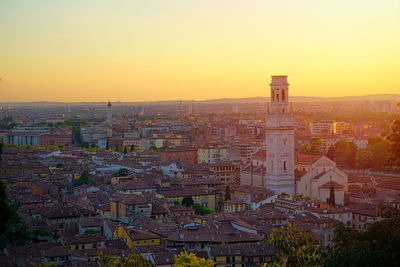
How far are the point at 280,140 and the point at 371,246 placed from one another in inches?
913

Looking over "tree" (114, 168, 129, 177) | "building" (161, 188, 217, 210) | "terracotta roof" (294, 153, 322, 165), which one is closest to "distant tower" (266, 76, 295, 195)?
"terracotta roof" (294, 153, 322, 165)

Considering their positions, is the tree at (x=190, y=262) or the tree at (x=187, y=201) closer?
the tree at (x=190, y=262)

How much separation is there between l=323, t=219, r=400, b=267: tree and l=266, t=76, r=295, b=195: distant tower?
21133mm

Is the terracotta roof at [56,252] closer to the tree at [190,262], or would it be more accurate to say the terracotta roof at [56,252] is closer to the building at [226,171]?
the tree at [190,262]

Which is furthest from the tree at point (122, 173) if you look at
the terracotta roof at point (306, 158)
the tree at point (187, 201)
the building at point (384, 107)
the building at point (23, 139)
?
the building at point (384, 107)

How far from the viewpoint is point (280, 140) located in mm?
38031

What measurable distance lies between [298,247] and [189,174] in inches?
1199

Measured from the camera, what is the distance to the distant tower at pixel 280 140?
3762 centimetres

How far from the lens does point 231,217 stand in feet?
87.6

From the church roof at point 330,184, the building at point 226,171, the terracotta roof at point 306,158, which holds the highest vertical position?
the terracotta roof at point 306,158

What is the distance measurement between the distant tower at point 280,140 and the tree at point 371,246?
21133 mm

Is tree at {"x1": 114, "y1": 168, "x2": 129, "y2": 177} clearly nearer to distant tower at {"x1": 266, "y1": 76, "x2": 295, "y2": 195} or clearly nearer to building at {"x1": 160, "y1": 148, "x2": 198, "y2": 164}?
distant tower at {"x1": 266, "y1": 76, "x2": 295, "y2": 195}

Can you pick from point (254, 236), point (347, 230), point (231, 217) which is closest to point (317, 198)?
point (231, 217)

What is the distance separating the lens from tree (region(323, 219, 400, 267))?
14.2m
